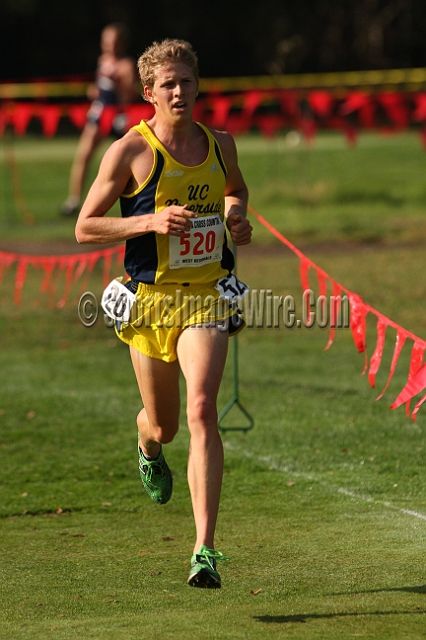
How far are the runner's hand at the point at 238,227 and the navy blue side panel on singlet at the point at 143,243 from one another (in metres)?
0.40

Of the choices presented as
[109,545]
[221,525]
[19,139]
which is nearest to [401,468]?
[221,525]

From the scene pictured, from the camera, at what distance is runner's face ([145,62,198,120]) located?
459 centimetres

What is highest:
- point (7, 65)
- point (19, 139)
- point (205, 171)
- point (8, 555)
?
point (7, 65)

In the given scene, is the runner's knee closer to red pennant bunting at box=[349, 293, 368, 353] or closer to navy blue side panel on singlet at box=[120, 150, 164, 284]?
navy blue side panel on singlet at box=[120, 150, 164, 284]

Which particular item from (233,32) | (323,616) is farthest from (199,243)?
(233,32)

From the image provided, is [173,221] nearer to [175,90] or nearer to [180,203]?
[180,203]

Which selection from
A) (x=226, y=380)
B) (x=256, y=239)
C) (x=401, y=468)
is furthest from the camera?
(x=256, y=239)

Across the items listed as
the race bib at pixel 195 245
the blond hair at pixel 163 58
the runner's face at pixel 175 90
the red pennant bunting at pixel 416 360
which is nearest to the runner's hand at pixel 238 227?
the race bib at pixel 195 245

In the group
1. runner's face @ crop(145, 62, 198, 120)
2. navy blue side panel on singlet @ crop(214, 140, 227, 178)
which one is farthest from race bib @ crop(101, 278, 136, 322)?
runner's face @ crop(145, 62, 198, 120)

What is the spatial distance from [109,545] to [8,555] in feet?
1.64

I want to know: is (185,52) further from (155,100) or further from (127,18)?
(127,18)

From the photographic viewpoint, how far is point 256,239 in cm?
1622

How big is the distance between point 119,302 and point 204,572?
4.22 ft

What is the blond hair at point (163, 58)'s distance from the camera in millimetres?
4617
